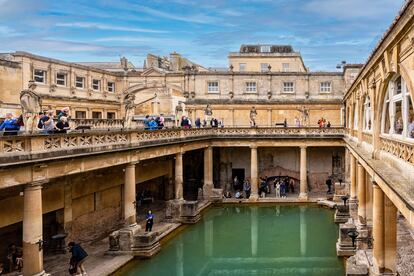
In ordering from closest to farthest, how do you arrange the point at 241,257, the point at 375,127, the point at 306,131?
the point at 375,127
the point at 241,257
the point at 306,131

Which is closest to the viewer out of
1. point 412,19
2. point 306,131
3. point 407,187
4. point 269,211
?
point 412,19

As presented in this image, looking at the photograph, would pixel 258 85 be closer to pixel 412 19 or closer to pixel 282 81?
pixel 282 81

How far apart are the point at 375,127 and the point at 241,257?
9351 millimetres

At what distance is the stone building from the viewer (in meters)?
11.8

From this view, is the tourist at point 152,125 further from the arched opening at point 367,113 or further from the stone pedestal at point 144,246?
the arched opening at point 367,113

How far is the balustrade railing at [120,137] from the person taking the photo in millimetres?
12652

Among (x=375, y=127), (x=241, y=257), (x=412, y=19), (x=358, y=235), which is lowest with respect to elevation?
(x=241, y=257)

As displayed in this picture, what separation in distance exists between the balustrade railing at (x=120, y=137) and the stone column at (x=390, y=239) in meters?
9.94

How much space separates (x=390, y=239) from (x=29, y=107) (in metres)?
10.8

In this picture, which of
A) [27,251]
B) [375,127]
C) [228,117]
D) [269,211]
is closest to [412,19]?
[375,127]

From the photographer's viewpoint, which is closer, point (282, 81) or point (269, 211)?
point (269, 211)

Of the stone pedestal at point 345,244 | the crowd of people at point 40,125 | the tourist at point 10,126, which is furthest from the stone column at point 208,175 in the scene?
the tourist at point 10,126

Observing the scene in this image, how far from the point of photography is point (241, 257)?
19719mm

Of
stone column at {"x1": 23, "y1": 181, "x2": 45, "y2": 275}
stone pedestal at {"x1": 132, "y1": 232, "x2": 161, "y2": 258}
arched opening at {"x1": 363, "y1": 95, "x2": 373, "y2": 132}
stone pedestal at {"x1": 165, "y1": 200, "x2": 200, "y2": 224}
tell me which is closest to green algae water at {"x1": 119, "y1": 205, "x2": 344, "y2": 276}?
stone pedestal at {"x1": 132, "y1": 232, "x2": 161, "y2": 258}
